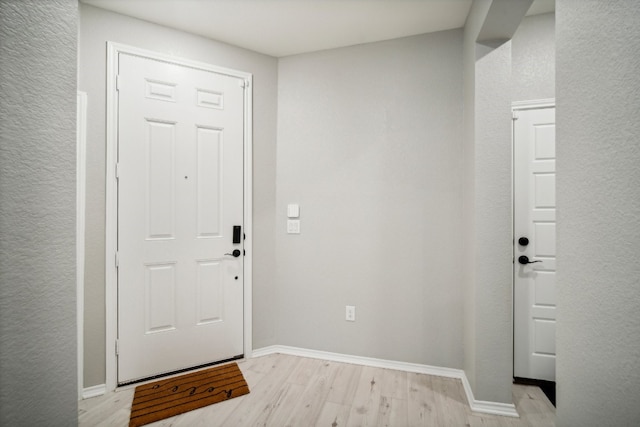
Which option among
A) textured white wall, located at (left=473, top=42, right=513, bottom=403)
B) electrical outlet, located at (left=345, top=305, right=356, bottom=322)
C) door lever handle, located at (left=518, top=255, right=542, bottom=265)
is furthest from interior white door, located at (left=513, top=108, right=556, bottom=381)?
electrical outlet, located at (left=345, top=305, right=356, bottom=322)

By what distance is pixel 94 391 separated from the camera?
2162 millimetres

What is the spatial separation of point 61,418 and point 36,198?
0.57 metres

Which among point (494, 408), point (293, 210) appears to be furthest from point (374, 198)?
point (494, 408)

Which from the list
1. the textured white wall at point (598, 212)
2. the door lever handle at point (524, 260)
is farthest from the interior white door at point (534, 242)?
the textured white wall at point (598, 212)

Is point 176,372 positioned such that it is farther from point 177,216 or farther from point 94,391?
point 177,216

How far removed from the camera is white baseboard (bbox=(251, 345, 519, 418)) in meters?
1.97

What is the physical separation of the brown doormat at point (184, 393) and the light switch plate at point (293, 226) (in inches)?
48.6

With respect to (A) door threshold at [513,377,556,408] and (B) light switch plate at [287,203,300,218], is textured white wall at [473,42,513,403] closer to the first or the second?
(A) door threshold at [513,377,556,408]

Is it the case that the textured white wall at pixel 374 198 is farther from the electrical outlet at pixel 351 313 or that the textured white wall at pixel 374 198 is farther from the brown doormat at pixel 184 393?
the brown doormat at pixel 184 393

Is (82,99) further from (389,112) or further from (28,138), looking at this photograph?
(389,112)

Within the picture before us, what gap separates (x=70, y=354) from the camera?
83cm

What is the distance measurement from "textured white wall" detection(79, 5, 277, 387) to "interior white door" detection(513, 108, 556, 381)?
2.03m

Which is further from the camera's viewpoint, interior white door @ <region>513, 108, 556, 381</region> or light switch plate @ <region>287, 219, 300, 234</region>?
light switch plate @ <region>287, 219, 300, 234</region>

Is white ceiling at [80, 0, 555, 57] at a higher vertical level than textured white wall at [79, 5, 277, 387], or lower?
higher
